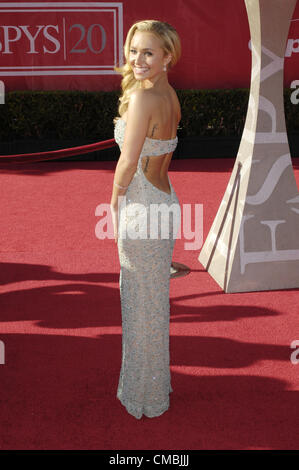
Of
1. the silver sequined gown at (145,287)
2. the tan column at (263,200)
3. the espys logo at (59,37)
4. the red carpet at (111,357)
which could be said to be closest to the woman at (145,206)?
the silver sequined gown at (145,287)

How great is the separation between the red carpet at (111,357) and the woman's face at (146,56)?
1.83m

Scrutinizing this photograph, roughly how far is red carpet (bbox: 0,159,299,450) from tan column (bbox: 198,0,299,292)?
0.20m

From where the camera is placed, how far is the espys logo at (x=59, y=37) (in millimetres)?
10719

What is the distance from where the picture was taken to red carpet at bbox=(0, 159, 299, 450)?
313 cm

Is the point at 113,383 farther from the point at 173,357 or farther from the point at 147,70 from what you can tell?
the point at 147,70

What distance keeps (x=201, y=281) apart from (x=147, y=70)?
263cm

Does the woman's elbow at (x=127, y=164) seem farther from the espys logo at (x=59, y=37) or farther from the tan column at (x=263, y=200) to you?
the espys logo at (x=59, y=37)

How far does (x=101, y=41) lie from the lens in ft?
35.9

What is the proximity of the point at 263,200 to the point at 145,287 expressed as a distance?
2.07m

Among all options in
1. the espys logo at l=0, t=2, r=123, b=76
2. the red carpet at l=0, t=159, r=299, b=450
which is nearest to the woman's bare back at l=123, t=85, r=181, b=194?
the red carpet at l=0, t=159, r=299, b=450

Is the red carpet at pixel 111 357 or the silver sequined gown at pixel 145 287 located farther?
the red carpet at pixel 111 357

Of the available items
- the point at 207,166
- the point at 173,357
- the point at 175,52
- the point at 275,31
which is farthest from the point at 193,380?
the point at 207,166

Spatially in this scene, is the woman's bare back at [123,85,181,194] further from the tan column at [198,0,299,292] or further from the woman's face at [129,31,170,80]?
the tan column at [198,0,299,292]

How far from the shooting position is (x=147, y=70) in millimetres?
2904
